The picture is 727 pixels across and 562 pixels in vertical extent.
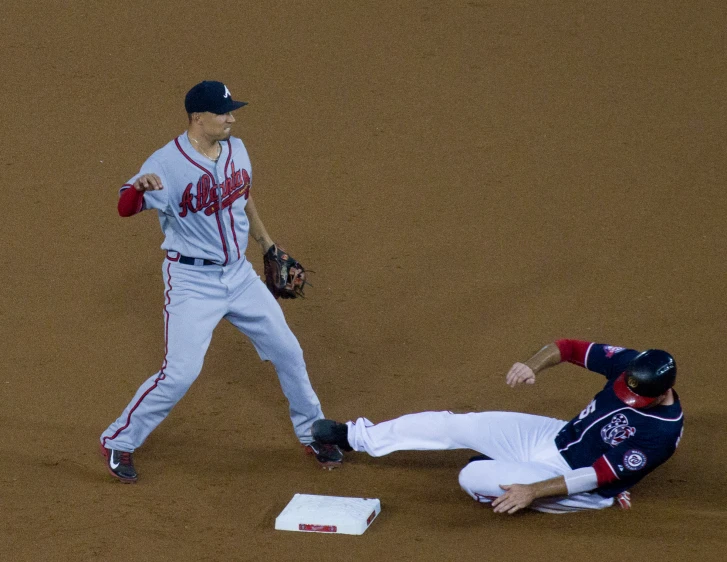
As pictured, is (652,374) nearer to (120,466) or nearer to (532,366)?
(532,366)

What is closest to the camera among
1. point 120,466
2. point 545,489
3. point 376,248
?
point 545,489

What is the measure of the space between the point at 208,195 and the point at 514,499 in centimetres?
203

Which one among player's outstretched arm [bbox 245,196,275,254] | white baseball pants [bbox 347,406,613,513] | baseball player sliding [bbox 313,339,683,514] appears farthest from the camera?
player's outstretched arm [bbox 245,196,275,254]

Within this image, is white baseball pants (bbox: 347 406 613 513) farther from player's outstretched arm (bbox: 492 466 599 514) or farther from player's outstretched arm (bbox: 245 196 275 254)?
player's outstretched arm (bbox: 245 196 275 254)

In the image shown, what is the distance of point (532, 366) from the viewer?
5.12 metres

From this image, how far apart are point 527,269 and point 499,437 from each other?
2630mm

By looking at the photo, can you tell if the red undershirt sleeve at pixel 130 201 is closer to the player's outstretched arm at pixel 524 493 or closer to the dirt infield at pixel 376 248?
the dirt infield at pixel 376 248

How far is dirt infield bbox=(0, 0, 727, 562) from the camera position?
16.9ft

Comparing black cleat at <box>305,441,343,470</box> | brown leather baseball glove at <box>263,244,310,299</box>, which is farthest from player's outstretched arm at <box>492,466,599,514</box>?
brown leather baseball glove at <box>263,244,310,299</box>

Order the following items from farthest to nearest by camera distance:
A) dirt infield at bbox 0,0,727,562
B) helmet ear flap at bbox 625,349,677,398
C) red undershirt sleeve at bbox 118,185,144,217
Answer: dirt infield at bbox 0,0,727,562 < red undershirt sleeve at bbox 118,185,144,217 < helmet ear flap at bbox 625,349,677,398

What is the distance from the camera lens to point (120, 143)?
30.0 ft

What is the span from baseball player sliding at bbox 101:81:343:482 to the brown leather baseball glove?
0.20m

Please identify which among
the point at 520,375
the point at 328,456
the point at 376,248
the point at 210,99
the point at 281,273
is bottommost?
the point at 328,456

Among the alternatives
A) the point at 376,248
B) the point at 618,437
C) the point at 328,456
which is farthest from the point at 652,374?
the point at 376,248
